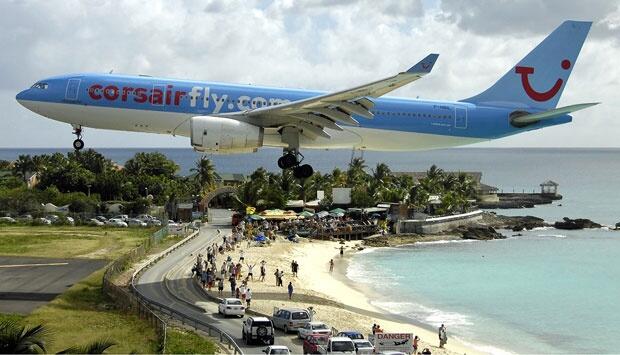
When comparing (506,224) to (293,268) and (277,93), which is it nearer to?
(293,268)

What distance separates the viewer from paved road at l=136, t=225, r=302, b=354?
131ft

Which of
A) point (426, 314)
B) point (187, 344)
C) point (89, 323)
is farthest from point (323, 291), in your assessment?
point (187, 344)

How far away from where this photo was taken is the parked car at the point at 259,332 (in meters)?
36.5

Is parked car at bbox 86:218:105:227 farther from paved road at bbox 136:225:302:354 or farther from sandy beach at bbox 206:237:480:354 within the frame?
paved road at bbox 136:225:302:354

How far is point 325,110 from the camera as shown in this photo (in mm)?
40562

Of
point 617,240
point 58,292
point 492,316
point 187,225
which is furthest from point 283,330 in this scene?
point 617,240

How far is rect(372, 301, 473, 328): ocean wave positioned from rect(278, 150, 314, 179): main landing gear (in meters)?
20.7

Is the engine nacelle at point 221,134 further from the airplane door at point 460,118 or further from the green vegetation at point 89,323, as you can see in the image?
the airplane door at point 460,118

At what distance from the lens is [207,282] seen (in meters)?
54.5

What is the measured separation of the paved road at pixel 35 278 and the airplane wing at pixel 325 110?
16708 millimetres

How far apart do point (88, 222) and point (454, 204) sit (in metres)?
62.3

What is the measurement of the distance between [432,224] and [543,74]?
66874 millimetres

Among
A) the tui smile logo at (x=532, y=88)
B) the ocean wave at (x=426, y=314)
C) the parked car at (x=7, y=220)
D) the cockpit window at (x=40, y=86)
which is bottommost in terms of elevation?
the ocean wave at (x=426, y=314)

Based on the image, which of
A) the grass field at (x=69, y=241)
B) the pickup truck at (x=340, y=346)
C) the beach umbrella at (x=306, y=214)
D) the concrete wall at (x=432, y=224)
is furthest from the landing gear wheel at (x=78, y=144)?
the concrete wall at (x=432, y=224)
